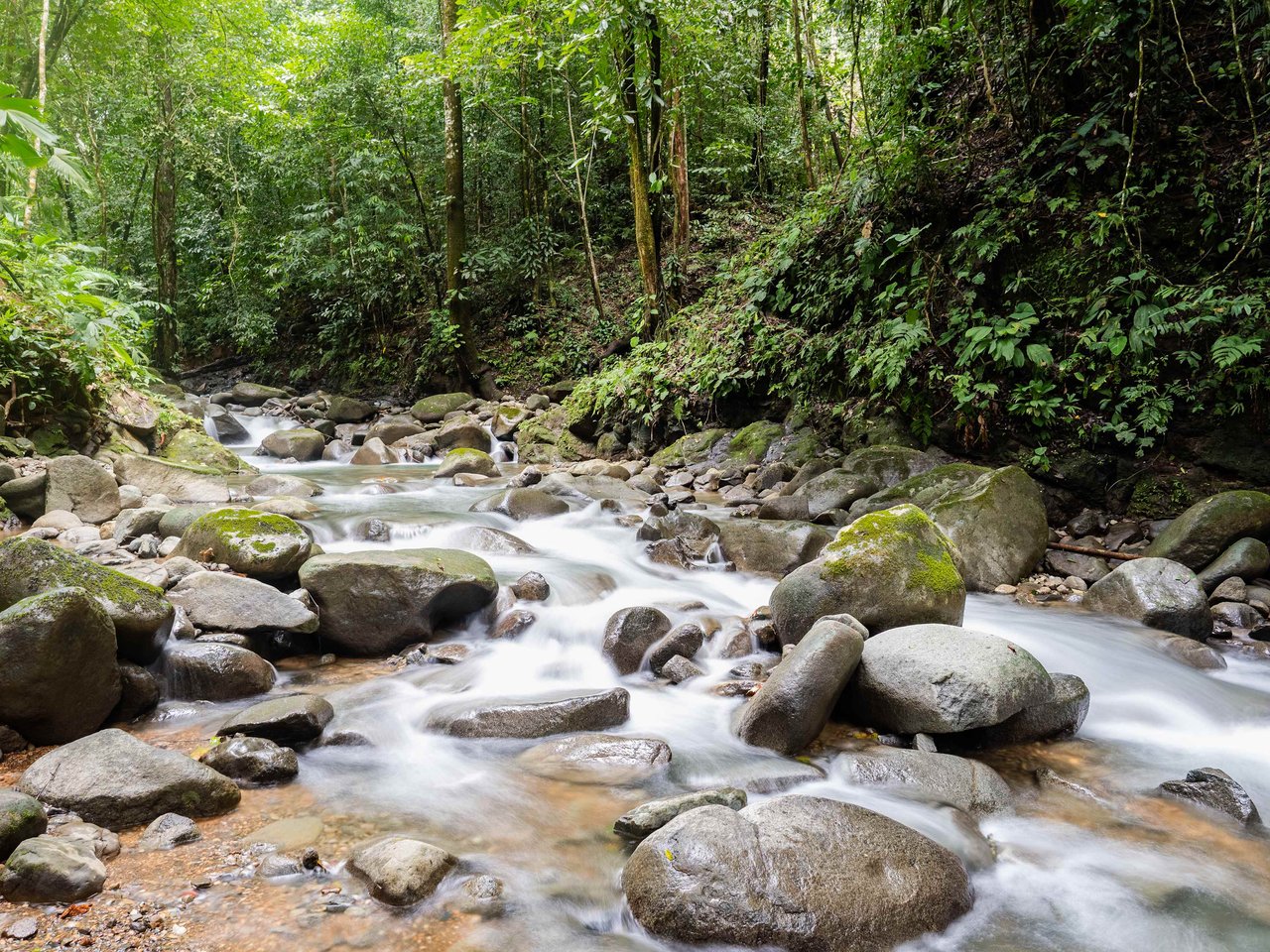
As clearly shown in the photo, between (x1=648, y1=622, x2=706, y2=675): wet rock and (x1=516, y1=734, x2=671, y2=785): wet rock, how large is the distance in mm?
1136

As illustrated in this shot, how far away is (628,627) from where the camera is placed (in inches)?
206

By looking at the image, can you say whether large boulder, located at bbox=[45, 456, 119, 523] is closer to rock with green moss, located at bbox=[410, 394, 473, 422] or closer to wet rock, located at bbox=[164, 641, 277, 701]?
wet rock, located at bbox=[164, 641, 277, 701]

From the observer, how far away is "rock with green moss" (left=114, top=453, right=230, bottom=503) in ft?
25.9

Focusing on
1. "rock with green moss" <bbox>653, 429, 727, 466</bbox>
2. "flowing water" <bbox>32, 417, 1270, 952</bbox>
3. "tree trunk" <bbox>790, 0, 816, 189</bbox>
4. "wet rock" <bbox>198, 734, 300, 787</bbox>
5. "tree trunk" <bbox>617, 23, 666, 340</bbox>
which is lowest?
"flowing water" <bbox>32, 417, 1270, 952</bbox>

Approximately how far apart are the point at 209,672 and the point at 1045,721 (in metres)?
4.70

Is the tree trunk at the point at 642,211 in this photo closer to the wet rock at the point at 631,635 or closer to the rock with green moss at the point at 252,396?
the wet rock at the point at 631,635

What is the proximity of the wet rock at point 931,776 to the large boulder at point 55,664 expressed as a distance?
367 centimetres

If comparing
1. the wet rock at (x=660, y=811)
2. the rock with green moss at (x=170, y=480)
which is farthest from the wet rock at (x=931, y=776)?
the rock with green moss at (x=170, y=480)

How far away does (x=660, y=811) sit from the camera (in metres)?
3.14

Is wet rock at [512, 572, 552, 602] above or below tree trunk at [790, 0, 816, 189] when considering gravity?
below

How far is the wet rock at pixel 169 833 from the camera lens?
2.81m

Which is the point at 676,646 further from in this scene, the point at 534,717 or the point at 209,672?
the point at 209,672

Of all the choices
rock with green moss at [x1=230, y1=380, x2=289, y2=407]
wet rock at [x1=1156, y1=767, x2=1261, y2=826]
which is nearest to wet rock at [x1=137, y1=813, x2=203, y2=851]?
wet rock at [x1=1156, y1=767, x2=1261, y2=826]

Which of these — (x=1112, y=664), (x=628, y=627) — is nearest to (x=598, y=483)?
(x=628, y=627)
